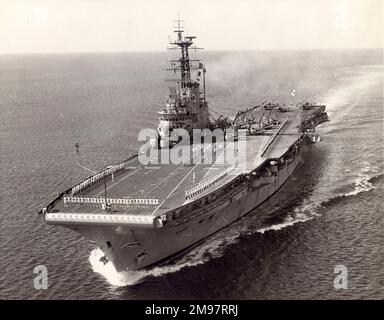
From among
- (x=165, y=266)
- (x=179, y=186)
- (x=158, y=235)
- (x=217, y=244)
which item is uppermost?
(x=179, y=186)

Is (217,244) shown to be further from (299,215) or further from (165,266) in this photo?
(299,215)

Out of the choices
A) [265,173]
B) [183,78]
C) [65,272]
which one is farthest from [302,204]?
[65,272]

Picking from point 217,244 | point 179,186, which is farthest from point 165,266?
point 179,186

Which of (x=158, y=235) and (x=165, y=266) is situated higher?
(x=158, y=235)

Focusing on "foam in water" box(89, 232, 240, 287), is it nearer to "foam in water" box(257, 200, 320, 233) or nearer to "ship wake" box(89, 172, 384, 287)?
"ship wake" box(89, 172, 384, 287)

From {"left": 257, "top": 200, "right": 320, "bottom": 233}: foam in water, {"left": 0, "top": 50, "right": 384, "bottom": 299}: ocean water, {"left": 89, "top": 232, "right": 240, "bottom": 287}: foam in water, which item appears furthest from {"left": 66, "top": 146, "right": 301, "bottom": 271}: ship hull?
{"left": 257, "top": 200, "right": 320, "bottom": 233}: foam in water

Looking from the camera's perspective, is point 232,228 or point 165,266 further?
point 232,228
